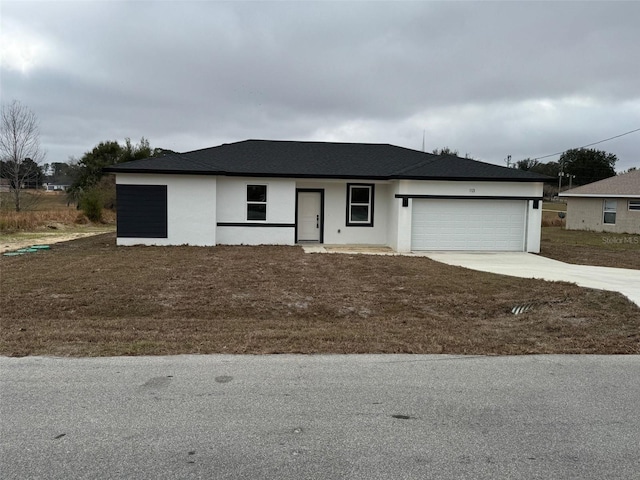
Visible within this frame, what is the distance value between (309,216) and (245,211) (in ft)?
8.60

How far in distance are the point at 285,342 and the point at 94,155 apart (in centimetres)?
4070

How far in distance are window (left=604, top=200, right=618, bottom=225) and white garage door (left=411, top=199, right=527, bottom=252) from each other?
1568 centimetres

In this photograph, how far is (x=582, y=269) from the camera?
13.3 m

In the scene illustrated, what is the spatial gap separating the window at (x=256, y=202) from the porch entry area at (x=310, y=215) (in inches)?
60.2

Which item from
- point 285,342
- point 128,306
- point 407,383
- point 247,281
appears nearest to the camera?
point 407,383

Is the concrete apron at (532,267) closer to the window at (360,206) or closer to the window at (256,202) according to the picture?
the window at (360,206)

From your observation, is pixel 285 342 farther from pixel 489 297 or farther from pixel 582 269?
pixel 582 269

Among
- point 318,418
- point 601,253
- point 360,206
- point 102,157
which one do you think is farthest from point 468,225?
point 102,157

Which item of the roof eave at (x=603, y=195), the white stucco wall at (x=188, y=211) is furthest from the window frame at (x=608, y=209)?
the white stucco wall at (x=188, y=211)

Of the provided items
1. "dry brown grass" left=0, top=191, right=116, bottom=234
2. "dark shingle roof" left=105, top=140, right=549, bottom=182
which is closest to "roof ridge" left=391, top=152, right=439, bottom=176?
"dark shingle roof" left=105, top=140, right=549, bottom=182

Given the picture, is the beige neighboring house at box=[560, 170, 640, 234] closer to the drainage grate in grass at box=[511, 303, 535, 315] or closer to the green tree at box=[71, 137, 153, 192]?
the drainage grate in grass at box=[511, 303, 535, 315]

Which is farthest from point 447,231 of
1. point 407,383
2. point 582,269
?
point 407,383

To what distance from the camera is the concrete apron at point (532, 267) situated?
10.6 meters

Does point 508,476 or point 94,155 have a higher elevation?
point 94,155
